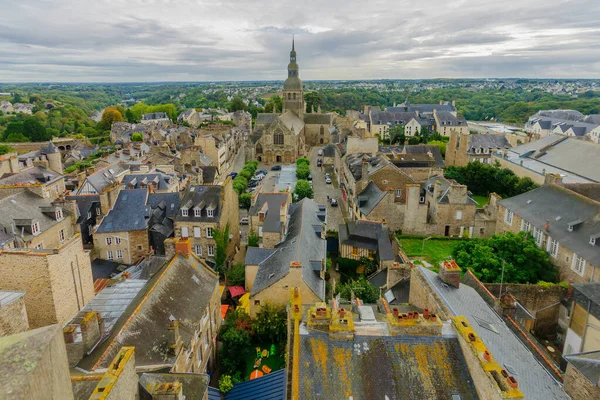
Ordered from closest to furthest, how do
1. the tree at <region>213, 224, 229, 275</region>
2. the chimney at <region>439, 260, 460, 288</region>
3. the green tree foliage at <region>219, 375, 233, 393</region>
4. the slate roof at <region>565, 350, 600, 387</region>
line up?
the slate roof at <region>565, 350, 600, 387</region> < the chimney at <region>439, 260, 460, 288</region> < the green tree foliage at <region>219, 375, 233, 393</region> < the tree at <region>213, 224, 229, 275</region>

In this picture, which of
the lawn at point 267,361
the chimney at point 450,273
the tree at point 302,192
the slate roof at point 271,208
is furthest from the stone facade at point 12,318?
the tree at point 302,192

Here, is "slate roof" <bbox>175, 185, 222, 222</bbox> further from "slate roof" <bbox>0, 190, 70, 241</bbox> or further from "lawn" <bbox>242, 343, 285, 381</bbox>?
"lawn" <bbox>242, 343, 285, 381</bbox>

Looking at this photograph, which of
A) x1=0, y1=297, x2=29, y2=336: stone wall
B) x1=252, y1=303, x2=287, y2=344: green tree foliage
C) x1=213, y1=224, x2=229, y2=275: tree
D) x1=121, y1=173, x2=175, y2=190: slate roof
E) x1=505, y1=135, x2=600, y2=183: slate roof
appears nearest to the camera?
x1=0, y1=297, x2=29, y2=336: stone wall

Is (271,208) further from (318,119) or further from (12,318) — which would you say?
(318,119)

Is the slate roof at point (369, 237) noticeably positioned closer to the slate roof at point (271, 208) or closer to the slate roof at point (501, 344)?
the slate roof at point (271, 208)

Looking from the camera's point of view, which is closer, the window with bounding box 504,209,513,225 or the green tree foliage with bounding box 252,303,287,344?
the green tree foliage with bounding box 252,303,287,344

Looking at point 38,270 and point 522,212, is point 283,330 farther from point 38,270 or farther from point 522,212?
point 522,212

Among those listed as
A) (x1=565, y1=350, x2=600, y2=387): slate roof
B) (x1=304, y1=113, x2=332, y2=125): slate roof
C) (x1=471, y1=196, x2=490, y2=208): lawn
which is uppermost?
(x1=304, y1=113, x2=332, y2=125): slate roof

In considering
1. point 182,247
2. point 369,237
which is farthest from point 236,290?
point 369,237

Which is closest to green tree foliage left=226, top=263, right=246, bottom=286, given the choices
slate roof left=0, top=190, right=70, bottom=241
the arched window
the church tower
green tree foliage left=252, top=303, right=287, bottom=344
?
green tree foliage left=252, top=303, right=287, bottom=344
